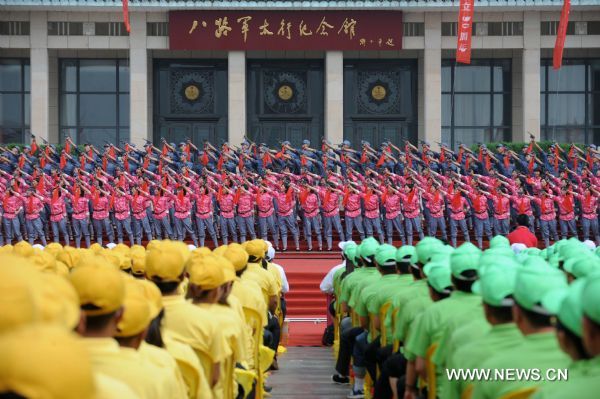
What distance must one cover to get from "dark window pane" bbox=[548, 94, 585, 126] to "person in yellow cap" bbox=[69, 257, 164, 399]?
103 feet

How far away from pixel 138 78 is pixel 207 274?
26.7 meters

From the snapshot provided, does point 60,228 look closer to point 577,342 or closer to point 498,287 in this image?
point 498,287

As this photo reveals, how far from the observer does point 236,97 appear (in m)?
31.5

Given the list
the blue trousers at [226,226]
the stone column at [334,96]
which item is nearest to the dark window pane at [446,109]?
the stone column at [334,96]

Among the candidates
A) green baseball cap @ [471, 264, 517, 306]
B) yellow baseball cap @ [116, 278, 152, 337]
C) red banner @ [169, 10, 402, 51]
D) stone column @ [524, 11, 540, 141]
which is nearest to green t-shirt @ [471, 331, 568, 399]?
green baseball cap @ [471, 264, 517, 306]

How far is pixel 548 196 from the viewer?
2248 cm

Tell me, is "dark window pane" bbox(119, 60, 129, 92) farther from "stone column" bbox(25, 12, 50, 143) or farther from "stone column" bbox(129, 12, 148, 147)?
"stone column" bbox(25, 12, 50, 143)

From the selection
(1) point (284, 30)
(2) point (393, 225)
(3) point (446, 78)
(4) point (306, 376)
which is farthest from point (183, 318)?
(3) point (446, 78)

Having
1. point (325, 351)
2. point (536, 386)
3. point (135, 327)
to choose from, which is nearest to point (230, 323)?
point (135, 327)

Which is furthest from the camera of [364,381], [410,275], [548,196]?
[548,196]

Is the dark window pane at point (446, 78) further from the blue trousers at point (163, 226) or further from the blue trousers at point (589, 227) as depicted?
the blue trousers at point (163, 226)

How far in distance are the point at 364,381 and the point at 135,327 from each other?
218 inches

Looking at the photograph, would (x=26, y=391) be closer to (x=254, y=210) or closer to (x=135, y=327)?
(x=135, y=327)

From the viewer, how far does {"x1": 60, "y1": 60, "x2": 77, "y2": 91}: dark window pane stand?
33094mm
